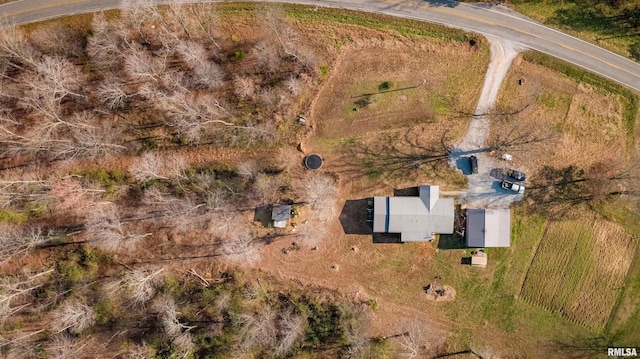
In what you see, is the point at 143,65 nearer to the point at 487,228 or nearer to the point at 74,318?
the point at 74,318

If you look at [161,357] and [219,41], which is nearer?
[161,357]

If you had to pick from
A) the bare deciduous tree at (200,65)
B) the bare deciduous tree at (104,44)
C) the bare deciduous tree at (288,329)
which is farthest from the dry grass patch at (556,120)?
the bare deciduous tree at (104,44)

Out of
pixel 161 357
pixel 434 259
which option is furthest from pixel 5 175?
pixel 434 259

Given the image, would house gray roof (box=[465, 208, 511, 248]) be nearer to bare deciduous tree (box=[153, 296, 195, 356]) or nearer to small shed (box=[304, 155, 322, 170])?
small shed (box=[304, 155, 322, 170])

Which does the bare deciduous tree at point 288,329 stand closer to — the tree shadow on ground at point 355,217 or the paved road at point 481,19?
the tree shadow on ground at point 355,217

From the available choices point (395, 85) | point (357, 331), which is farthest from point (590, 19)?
point (357, 331)

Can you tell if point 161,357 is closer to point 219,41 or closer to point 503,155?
point 219,41
